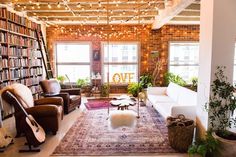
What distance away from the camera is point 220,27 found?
3.02 m

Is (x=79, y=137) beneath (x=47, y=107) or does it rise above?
beneath

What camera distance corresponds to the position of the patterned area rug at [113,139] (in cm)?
332

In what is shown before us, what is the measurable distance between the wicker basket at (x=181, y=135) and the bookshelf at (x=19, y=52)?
3942 millimetres

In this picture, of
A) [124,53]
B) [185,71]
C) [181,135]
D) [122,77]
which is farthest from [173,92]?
[124,53]

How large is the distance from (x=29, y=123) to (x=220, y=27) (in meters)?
3.20

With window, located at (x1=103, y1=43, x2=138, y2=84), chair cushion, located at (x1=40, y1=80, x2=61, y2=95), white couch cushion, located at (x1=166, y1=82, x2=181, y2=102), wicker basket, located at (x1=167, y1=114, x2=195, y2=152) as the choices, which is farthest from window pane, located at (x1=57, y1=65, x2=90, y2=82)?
wicker basket, located at (x1=167, y1=114, x2=195, y2=152)

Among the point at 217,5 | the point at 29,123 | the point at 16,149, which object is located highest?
the point at 217,5

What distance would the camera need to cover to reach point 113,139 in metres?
3.76

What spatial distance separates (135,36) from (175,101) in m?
3.79

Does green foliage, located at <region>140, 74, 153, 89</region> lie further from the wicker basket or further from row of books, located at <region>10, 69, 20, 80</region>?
the wicker basket

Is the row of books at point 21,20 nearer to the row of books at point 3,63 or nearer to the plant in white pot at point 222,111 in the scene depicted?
the row of books at point 3,63

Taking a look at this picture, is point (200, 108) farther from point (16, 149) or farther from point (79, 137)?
point (16, 149)

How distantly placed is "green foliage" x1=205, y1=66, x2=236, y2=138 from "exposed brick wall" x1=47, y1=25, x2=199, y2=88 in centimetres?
508

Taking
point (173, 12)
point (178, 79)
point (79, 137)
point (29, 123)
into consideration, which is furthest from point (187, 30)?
point (29, 123)
